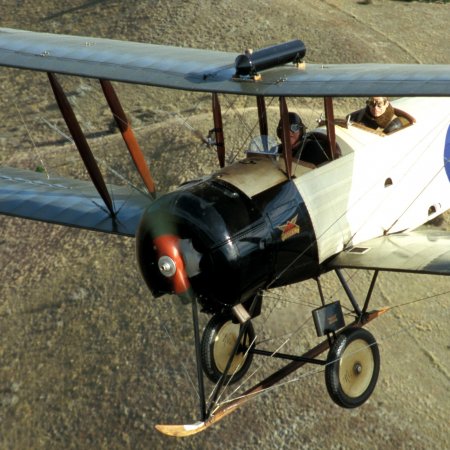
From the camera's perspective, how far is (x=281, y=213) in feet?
29.8

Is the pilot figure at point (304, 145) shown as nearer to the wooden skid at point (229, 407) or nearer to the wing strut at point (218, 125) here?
the wing strut at point (218, 125)

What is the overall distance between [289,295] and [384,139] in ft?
12.6

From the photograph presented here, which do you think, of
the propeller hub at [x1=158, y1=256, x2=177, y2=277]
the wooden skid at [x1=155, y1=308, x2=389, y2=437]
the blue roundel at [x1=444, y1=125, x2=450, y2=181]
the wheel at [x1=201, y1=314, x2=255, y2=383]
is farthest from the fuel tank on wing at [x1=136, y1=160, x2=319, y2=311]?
the blue roundel at [x1=444, y1=125, x2=450, y2=181]

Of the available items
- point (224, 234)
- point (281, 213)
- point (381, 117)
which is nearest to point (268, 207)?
point (281, 213)

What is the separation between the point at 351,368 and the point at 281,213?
198 centimetres

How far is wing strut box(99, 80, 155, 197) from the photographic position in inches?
406

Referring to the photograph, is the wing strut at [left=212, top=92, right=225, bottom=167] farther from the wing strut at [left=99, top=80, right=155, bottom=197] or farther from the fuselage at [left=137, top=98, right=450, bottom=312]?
the fuselage at [left=137, top=98, right=450, bottom=312]

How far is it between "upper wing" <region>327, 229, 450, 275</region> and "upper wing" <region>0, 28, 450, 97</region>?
1990 mm

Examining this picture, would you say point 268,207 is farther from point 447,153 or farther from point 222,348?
point 447,153

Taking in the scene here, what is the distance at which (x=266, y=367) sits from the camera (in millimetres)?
12773

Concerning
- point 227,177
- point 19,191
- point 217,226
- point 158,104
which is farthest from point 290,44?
point 158,104

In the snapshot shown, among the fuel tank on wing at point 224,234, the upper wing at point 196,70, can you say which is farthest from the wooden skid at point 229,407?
the upper wing at point 196,70

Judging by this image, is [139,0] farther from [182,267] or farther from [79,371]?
[182,267]

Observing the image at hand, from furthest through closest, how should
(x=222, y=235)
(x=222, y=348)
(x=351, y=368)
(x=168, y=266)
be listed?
(x=222, y=348) → (x=351, y=368) → (x=222, y=235) → (x=168, y=266)
